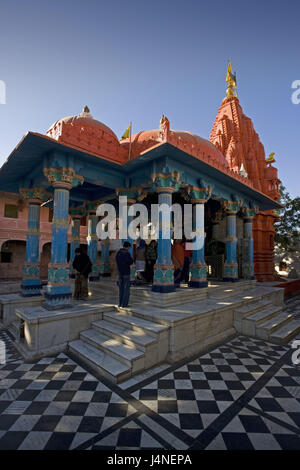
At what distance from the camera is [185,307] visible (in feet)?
18.4

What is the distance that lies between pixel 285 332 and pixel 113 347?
4.45 meters

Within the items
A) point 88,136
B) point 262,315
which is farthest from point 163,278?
point 88,136

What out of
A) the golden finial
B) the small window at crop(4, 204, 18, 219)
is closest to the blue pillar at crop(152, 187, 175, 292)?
the golden finial

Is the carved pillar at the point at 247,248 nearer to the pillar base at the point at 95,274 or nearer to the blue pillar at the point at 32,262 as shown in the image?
the pillar base at the point at 95,274

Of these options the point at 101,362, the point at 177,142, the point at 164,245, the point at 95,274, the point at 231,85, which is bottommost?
the point at 101,362

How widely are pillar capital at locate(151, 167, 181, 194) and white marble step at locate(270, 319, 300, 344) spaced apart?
4.55 meters

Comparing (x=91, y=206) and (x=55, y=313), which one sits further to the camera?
(x=91, y=206)

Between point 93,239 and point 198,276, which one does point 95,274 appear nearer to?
point 93,239

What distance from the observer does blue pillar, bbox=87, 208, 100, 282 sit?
348 inches

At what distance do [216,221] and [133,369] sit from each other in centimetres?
844

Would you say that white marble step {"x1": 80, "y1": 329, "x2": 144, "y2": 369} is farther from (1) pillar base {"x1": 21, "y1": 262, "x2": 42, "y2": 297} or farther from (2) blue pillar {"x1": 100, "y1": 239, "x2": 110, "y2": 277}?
(2) blue pillar {"x1": 100, "y1": 239, "x2": 110, "y2": 277}

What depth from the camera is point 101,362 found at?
3879 millimetres

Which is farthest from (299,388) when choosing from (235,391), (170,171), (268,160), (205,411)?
(268,160)

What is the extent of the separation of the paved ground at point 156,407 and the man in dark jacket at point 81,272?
2397mm
